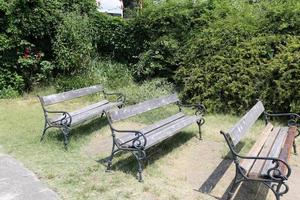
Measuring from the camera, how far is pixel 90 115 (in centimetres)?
711

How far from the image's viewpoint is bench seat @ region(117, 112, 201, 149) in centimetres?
523

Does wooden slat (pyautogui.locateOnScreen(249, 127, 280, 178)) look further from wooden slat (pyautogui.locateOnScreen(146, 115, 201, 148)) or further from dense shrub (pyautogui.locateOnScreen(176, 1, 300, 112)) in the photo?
dense shrub (pyautogui.locateOnScreen(176, 1, 300, 112))

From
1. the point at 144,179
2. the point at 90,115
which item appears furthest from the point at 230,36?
the point at 144,179

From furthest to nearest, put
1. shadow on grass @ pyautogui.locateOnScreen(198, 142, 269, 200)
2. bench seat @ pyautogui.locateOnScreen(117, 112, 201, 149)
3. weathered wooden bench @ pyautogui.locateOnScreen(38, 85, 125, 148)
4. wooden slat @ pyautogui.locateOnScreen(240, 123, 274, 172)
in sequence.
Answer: weathered wooden bench @ pyautogui.locateOnScreen(38, 85, 125, 148) → bench seat @ pyautogui.locateOnScreen(117, 112, 201, 149) → shadow on grass @ pyautogui.locateOnScreen(198, 142, 269, 200) → wooden slat @ pyautogui.locateOnScreen(240, 123, 274, 172)

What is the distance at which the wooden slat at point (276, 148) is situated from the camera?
411cm

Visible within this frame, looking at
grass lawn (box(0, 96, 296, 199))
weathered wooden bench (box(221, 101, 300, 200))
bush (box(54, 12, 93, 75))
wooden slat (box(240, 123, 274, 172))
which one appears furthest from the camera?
bush (box(54, 12, 93, 75))

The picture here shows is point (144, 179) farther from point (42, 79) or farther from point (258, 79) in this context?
point (42, 79)

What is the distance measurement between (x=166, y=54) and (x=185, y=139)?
397 cm

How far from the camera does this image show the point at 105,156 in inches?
238

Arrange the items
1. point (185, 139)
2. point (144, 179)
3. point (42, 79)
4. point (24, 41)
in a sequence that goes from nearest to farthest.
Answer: point (144, 179) → point (185, 139) → point (24, 41) → point (42, 79)

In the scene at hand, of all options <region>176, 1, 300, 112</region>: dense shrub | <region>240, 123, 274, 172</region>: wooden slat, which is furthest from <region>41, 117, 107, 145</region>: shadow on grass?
<region>240, 123, 274, 172</region>: wooden slat

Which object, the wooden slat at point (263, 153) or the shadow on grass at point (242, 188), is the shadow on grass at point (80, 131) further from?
the wooden slat at point (263, 153)

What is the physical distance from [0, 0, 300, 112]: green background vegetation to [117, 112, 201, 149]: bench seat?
2.08 meters

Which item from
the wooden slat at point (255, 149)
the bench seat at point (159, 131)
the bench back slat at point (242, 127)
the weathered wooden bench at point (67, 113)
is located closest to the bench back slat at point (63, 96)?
the weathered wooden bench at point (67, 113)
